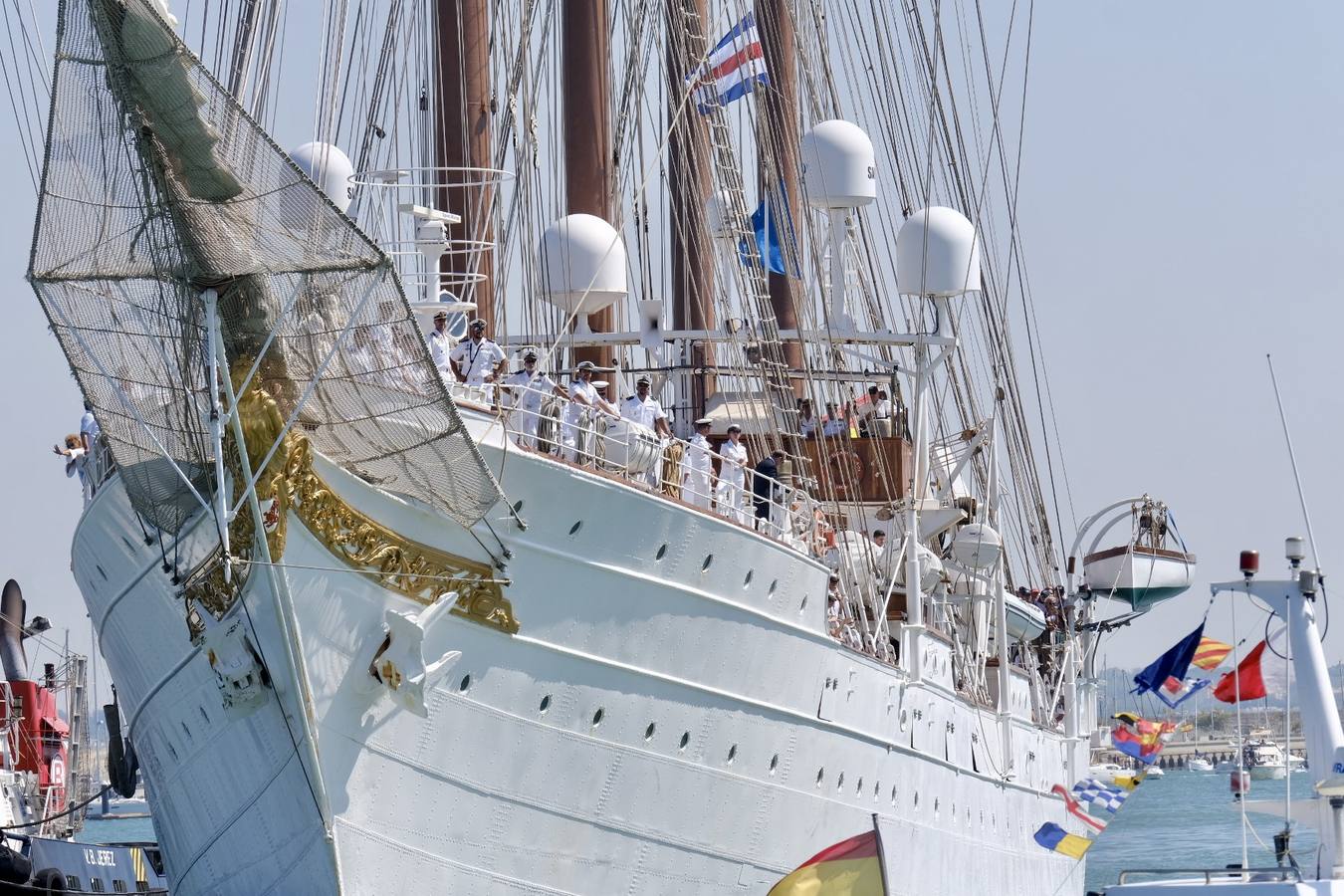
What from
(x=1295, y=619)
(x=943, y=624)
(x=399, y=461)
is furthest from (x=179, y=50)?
(x=943, y=624)

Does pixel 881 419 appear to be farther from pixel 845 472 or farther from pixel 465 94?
pixel 465 94

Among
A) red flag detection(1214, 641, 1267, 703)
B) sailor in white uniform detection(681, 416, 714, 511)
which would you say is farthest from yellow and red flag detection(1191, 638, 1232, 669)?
sailor in white uniform detection(681, 416, 714, 511)

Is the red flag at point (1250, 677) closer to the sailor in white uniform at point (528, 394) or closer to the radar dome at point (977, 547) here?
the radar dome at point (977, 547)

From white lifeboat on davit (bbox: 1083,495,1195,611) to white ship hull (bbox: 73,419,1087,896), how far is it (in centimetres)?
1546

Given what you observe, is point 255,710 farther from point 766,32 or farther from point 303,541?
point 766,32

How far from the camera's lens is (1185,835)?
75625mm

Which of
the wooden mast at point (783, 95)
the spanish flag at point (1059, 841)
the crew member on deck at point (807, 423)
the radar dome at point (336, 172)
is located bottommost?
the spanish flag at point (1059, 841)

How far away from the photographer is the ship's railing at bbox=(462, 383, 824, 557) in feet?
70.8

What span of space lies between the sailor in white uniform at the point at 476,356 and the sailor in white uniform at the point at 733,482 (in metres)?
2.84

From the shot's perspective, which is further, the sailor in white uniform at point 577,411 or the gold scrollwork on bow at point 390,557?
the sailor in white uniform at point 577,411

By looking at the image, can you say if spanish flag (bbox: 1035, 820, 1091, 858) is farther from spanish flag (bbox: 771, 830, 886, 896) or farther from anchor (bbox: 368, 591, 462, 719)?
anchor (bbox: 368, 591, 462, 719)

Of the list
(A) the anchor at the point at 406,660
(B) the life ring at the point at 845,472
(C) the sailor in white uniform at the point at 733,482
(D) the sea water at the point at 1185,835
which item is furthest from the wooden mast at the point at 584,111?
(D) the sea water at the point at 1185,835

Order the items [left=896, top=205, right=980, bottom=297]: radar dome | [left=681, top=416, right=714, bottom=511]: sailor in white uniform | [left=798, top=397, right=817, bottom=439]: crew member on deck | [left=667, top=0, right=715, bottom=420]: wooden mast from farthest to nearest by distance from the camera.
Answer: [left=667, top=0, right=715, bottom=420]: wooden mast, [left=896, top=205, right=980, bottom=297]: radar dome, [left=798, top=397, right=817, bottom=439]: crew member on deck, [left=681, top=416, right=714, bottom=511]: sailor in white uniform

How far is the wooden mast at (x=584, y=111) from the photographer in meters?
32.1
